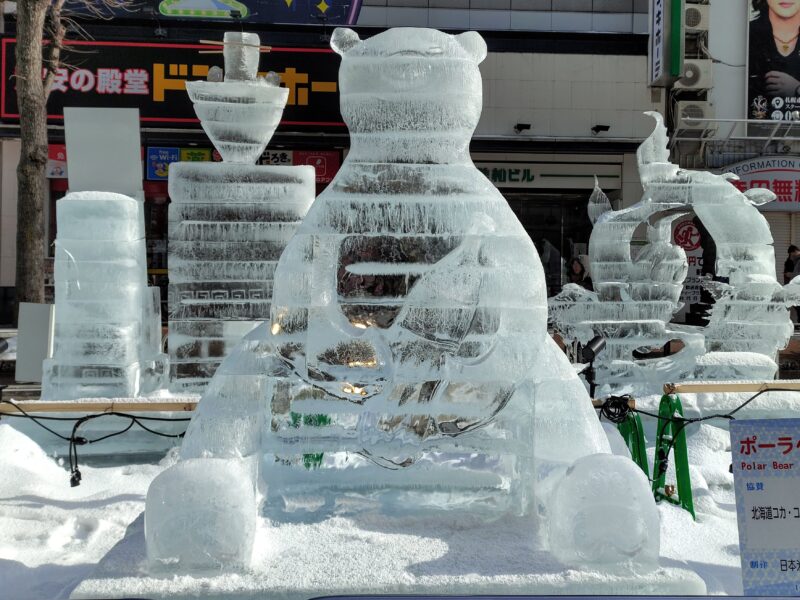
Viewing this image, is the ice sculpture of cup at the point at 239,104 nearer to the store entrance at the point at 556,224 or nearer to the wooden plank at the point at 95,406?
the wooden plank at the point at 95,406

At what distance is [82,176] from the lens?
6.45 m

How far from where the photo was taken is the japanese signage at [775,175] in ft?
46.2

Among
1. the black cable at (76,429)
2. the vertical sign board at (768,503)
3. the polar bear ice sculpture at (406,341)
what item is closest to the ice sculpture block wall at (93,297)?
the black cable at (76,429)

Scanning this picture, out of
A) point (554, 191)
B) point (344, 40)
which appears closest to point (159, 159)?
point (554, 191)

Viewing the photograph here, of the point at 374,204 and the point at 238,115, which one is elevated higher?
the point at 238,115

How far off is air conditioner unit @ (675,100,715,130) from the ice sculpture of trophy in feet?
29.5

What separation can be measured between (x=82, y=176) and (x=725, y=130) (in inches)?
418

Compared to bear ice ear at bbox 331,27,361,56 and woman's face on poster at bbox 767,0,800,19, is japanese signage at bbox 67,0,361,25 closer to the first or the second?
woman's face on poster at bbox 767,0,800,19

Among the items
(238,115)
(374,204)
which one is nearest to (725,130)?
(238,115)

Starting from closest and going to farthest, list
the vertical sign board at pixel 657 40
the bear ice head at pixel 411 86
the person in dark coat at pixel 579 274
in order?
the bear ice head at pixel 411 86, the person in dark coat at pixel 579 274, the vertical sign board at pixel 657 40

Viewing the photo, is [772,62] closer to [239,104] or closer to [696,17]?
[696,17]

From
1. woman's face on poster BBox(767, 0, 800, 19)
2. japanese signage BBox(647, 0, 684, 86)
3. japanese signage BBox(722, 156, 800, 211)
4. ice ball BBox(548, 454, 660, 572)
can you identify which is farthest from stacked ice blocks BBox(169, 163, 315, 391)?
woman's face on poster BBox(767, 0, 800, 19)

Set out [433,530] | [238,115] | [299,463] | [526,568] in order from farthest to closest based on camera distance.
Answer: [238,115] → [299,463] → [433,530] → [526,568]

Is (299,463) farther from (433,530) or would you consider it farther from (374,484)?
(433,530)
